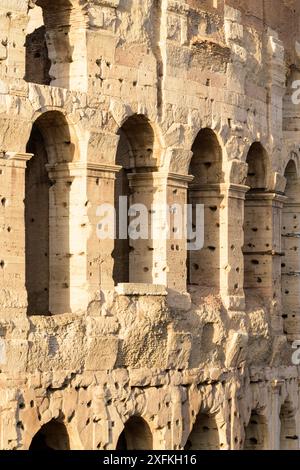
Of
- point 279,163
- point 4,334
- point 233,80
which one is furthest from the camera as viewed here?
point 279,163

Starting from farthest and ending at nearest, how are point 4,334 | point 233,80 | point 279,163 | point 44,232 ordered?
1. point 279,163
2. point 233,80
3. point 44,232
4. point 4,334

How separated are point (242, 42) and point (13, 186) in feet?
18.1

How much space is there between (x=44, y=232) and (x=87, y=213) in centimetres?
79

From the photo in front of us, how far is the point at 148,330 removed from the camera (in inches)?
972

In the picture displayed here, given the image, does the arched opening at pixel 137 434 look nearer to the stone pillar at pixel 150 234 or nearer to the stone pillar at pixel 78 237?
the stone pillar at pixel 150 234

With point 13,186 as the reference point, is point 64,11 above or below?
above

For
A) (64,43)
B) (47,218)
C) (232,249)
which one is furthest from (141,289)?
(64,43)

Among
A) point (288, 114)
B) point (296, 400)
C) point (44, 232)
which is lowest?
point (296, 400)

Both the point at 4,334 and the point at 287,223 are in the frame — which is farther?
the point at 287,223

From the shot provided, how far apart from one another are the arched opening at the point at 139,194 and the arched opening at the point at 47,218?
134 cm

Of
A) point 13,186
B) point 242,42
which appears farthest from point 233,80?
point 13,186

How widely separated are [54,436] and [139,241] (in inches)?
119

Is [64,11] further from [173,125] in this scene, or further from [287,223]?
[287,223]

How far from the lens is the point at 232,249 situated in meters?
26.8
